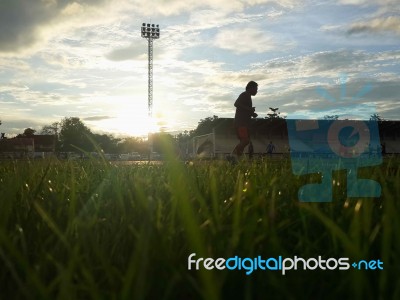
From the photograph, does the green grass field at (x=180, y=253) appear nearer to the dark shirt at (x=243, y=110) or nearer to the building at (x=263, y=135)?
the dark shirt at (x=243, y=110)

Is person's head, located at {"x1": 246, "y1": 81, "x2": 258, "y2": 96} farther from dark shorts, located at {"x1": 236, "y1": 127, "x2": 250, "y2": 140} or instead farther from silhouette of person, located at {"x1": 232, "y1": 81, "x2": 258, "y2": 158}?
dark shorts, located at {"x1": 236, "y1": 127, "x2": 250, "y2": 140}

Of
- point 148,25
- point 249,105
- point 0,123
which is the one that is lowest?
point 249,105

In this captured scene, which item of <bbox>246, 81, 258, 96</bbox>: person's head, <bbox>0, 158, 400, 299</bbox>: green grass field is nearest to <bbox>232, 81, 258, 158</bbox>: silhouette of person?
<bbox>246, 81, 258, 96</bbox>: person's head

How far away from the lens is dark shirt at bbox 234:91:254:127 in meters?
11.5

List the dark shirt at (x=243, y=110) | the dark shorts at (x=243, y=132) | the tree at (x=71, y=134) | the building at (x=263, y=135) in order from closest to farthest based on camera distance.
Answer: the dark shirt at (x=243, y=110)
the dark shorts at (x=243, y=132)
the building at (x=263, y=135)
the tree at (x=71, y=134)

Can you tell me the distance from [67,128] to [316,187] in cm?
11767

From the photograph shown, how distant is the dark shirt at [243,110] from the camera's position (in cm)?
1155

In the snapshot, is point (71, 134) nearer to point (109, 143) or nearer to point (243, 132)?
point (109, 143)

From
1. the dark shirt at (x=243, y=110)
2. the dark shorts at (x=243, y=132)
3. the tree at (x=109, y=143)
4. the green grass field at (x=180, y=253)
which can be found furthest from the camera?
the tree at (x=109, y=143)

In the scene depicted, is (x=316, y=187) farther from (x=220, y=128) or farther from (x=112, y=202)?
(x=220, y=128)

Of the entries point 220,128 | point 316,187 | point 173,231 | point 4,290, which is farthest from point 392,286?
point 220,128

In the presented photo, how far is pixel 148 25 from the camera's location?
64.4 meters

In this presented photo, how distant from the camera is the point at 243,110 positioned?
11.7 metres

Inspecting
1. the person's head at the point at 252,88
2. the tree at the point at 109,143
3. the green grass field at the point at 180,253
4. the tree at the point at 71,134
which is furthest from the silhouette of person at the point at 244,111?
the tree at the point at 109,143
